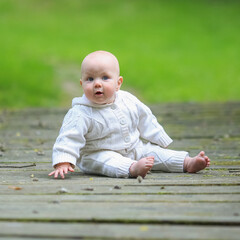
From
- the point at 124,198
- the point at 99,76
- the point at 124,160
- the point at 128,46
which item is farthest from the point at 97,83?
the point at 128,46

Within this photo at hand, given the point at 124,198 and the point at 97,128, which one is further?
the point at 97,128

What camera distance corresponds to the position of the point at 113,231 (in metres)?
2.30

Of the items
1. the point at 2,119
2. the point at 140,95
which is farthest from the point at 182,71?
the point at 2,119

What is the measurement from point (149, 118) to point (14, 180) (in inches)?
46.6

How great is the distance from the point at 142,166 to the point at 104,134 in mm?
479

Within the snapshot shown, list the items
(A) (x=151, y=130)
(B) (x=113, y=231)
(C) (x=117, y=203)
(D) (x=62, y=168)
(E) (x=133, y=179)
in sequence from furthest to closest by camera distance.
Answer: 1. (A) (x=151, y=130)
2. (D) (x=62, y=168)
3. (E) (x=133, y=179)
4. (C) (x=117, y=203)
5. (B) (x=113, y=231)

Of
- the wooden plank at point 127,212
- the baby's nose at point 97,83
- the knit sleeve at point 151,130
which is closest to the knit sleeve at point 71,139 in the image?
the baby's nose at point 97,83

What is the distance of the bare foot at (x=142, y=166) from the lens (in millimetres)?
3555

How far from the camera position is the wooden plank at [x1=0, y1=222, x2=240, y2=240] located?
222 cm

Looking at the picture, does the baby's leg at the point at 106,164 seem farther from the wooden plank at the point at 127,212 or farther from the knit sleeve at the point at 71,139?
the wooden plank at the point at 127,212

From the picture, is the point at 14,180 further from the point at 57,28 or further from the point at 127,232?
the point at 57,28

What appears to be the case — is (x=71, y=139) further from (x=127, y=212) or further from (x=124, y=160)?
(x=127, y=212)

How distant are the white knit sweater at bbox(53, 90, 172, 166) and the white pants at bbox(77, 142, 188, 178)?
0.06m

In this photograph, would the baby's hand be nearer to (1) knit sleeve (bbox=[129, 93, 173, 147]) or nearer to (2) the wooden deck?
(2) the wooden deck
